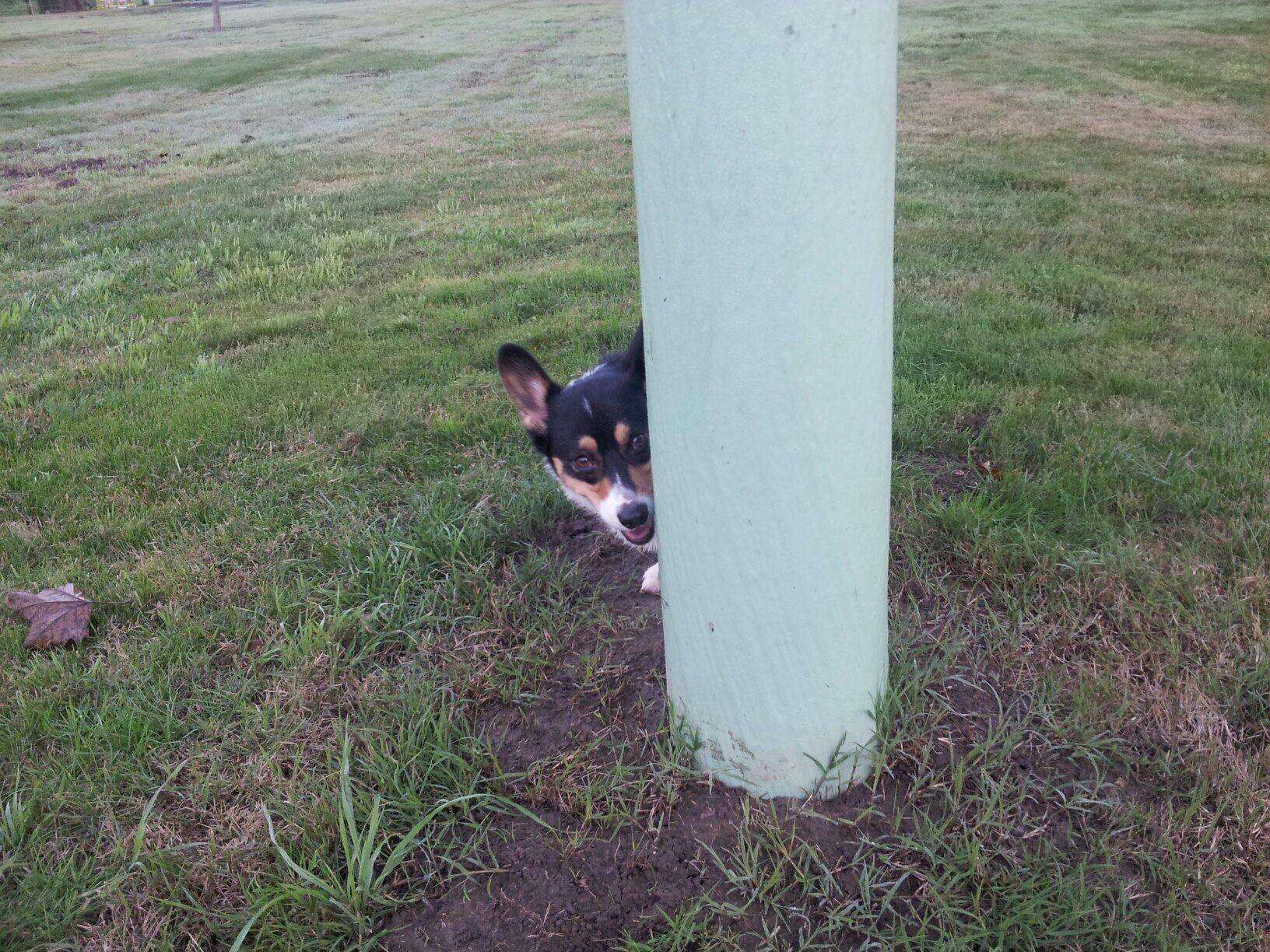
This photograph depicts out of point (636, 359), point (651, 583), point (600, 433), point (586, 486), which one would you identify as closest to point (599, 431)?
point (600, 433)

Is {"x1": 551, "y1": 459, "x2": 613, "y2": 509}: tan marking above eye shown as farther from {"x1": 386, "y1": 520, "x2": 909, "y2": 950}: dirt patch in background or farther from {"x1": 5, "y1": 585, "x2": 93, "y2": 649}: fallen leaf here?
{"x1": 5, "y1": 585, "x2": 93, "y2": 649}: fallen leaf

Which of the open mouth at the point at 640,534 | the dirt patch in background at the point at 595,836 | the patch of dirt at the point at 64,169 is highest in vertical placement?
the patch of dirt at the point at 64,169

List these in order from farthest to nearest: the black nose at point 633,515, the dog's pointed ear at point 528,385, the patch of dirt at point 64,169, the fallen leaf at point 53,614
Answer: the patch of dirt at point 64,169 → the dog's pointed ear at point 528,385 → the black nose at point 633,515 → the fallen leaf at point 53,614

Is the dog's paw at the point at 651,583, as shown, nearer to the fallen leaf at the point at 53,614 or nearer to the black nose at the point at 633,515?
the black nose at the point at 633,515

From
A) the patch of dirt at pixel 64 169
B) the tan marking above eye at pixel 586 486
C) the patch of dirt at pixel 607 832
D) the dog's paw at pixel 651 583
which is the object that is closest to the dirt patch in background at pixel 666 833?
the patch of dirt at pixel 607 832

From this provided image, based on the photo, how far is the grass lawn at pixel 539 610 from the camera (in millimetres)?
1819

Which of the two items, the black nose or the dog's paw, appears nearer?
the dog's paw

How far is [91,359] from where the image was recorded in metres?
5.11

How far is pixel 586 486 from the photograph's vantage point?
10.4 feet

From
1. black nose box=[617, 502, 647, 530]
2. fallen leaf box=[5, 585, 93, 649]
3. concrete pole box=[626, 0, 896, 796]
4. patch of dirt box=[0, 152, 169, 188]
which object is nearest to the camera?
concrete pole box=[626, 0, 896, 796]

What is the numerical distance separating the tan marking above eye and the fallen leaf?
5.21ft

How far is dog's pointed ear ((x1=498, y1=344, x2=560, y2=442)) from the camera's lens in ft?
10.5

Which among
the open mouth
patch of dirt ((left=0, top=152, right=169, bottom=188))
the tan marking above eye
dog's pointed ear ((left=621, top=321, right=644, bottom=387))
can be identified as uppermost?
patch of dirt ((left=0, top=152, right=169, bottom=188))

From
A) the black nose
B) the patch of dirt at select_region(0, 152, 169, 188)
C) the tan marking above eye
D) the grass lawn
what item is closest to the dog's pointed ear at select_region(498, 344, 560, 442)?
the tan marking above eye
